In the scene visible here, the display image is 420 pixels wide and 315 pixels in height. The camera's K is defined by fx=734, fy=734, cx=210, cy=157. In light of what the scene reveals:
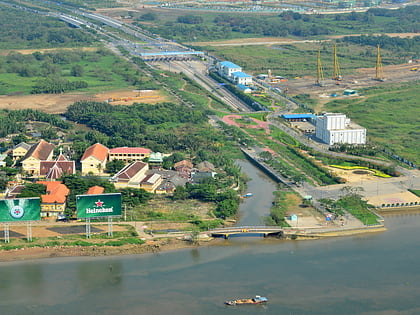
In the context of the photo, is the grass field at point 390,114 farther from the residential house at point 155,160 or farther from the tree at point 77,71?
the tree at point 77,71

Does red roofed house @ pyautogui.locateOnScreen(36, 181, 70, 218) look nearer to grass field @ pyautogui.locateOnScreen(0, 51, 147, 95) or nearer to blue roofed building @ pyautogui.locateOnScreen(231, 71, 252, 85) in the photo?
grass field @ pyautogui.locateOnScreen(0, 51, 147, 95)

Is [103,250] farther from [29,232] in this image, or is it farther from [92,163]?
[92,163]

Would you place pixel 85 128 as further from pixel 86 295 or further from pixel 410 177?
pixel 86 295

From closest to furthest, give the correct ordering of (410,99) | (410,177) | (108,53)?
(410,177) < (410,99) < (108,53)

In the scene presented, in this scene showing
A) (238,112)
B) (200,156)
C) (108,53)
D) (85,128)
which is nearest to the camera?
(200,156)

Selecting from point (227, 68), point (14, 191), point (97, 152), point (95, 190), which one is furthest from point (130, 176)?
point (227, 68)

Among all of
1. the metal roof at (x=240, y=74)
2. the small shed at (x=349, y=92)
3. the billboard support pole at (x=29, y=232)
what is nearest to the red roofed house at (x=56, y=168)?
the billboard support pole at (x=29, y=232)

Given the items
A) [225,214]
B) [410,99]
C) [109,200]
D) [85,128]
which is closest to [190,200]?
[225,214]
